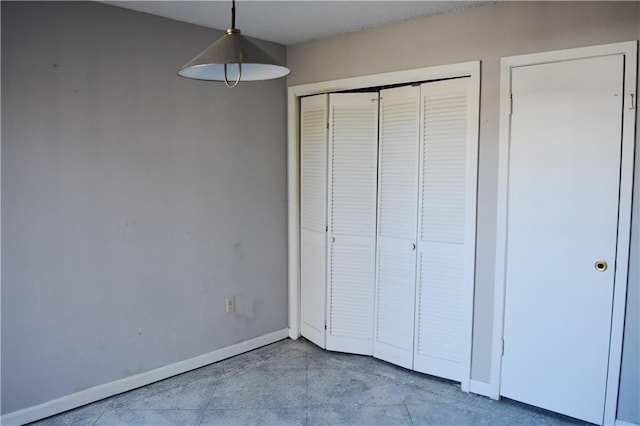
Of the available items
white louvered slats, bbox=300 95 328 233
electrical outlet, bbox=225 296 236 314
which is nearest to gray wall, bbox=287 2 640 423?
white louvered slats, bbox=300 95 328 233

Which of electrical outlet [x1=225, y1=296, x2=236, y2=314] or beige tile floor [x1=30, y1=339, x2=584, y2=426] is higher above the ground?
electrical outlet [x1=225, y1=296, x2=236, y2=314]

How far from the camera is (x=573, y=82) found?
2.57 m

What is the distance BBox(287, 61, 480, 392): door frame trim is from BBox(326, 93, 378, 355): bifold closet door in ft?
0.40

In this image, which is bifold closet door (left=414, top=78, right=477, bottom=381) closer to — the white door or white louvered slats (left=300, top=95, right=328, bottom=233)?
the white door

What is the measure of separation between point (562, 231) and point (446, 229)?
703 millimetres

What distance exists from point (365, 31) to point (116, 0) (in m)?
1.63

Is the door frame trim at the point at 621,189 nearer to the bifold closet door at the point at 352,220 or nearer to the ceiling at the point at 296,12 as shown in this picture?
the ceiling at the point at 296,12

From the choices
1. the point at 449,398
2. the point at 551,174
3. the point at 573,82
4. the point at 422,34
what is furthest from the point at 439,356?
the point at 422,34

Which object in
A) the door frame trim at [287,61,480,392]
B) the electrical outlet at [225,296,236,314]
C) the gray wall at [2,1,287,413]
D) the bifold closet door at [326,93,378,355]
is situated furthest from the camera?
the electrical outlet at [225,296,236,314]

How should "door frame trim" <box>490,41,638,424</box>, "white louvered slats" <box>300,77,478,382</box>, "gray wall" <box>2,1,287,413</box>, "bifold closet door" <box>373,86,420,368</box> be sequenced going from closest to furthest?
"door frame trim" <box>490,41,638,424</box>
"gray wall" <box>2,1,287,413</box>
"white louvered slats" <box>300,77,478,382</box>
"bifold closet door" <box>373,86,420,368</box>

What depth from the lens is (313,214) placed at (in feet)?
12.4

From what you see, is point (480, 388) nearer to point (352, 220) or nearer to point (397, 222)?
point (397, 222)

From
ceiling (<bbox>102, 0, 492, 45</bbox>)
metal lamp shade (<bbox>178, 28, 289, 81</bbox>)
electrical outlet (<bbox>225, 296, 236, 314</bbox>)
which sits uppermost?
ceiling (<bbox>102, 0, 492, 45</bbox>)

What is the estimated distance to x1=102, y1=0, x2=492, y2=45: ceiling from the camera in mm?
2834
